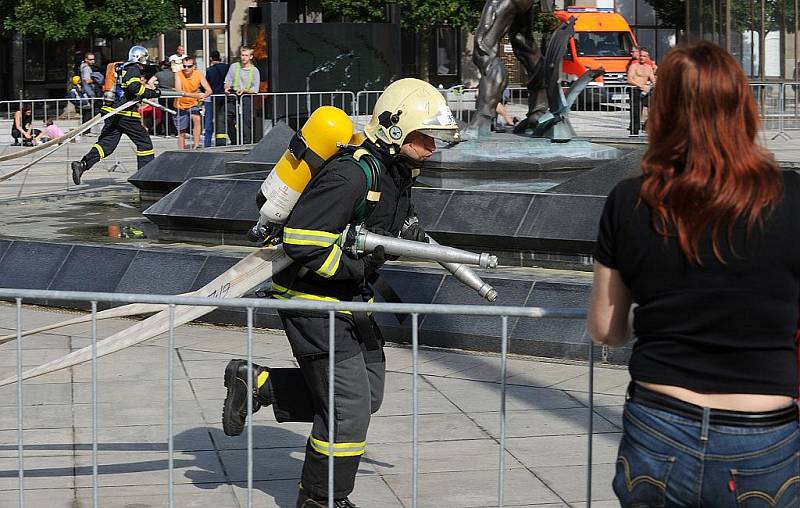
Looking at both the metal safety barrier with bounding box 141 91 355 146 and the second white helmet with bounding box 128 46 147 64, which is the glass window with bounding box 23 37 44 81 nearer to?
the metal safety barrier with bounding box 141 91 355 146

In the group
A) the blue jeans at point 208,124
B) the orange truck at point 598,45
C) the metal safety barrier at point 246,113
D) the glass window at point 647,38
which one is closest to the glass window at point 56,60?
the orange truck at point 598,45

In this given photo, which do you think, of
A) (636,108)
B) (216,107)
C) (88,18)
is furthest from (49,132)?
(88,18)

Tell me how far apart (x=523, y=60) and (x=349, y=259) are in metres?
9.13

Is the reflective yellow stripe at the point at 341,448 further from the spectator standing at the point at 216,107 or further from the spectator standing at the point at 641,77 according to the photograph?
the spectator standing at the point at 641,77

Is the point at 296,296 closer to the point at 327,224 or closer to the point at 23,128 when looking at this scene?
the point at 327,224

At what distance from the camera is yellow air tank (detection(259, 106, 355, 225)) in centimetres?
499

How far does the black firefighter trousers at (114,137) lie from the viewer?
625 inches

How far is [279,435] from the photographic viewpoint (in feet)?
21.8

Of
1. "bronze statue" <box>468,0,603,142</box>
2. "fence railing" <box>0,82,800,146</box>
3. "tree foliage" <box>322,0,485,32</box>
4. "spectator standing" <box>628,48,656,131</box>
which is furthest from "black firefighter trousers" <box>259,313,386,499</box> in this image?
"tree foliage" <box>322,0,485,32</box>

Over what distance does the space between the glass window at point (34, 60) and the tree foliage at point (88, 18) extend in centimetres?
476

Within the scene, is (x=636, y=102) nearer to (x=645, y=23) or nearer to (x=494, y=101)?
(x=494, y=101)

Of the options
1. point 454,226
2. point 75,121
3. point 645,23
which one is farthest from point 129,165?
point 645,23

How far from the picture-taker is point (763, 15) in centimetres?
2525

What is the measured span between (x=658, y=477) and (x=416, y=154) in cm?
219
